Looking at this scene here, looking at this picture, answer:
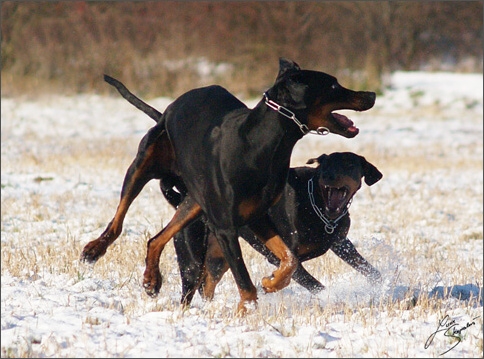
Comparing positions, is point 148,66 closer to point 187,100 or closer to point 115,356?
point 187,100

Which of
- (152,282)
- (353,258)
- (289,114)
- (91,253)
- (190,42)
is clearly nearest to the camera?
(289,114)

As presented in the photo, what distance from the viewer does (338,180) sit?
5.85 m

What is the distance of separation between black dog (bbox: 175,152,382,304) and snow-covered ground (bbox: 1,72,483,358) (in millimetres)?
165

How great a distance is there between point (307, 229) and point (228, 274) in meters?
0.80

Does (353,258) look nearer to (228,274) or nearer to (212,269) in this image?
(228,274)

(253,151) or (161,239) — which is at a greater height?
(253,151)

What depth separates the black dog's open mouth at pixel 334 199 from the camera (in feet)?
19.0

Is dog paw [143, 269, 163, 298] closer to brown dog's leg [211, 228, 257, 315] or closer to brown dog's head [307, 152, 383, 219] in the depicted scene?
brown dog's leg [211, 228, 257, 315]

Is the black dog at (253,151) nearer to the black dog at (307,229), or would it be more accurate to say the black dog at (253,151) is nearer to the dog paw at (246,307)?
the dog paw at (246,307)

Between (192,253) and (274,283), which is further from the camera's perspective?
(192,253)

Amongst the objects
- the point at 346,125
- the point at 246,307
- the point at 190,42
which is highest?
the point at 190,42

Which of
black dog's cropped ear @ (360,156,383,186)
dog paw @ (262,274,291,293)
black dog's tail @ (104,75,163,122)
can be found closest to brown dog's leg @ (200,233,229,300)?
dog paw @ (262,274,291,293)

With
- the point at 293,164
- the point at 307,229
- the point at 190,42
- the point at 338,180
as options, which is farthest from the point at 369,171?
the point at 190,42

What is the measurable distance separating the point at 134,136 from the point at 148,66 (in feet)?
19.9
